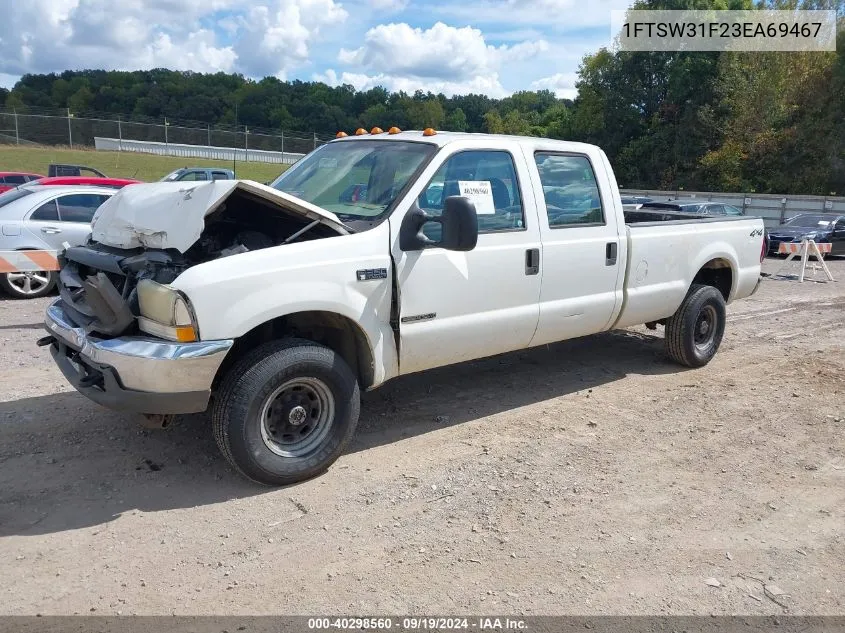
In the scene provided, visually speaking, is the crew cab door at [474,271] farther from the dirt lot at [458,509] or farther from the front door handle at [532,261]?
the dirt lot at [458,509]

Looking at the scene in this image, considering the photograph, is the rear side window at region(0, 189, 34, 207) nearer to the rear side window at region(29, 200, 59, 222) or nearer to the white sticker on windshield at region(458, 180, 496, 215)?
the rear side window at region(29, 200, 59, 222)

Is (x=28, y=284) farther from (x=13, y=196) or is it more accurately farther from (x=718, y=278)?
(x=718, y=278)

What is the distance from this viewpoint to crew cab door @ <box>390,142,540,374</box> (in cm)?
448

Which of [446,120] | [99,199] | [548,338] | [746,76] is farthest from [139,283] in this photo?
[446,120]

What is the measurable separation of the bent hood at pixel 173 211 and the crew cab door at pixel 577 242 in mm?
1749

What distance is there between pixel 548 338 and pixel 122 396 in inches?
123

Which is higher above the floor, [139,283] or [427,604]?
[139,283]

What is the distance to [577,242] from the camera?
5395mm

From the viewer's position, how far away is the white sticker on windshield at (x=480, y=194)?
480cm

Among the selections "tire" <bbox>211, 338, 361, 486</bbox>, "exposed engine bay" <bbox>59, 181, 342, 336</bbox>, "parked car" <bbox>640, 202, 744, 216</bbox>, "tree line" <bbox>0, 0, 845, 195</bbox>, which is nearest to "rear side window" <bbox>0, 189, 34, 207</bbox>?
"exposed engine bay" <bbox>59, 181, 342, 336</bbox>

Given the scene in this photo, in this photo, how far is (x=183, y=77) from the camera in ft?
266

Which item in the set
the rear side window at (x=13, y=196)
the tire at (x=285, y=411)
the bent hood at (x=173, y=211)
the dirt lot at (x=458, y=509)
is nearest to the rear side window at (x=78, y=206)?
the rear side window at (x=13, y=196)

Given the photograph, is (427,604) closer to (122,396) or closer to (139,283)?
(122,396)

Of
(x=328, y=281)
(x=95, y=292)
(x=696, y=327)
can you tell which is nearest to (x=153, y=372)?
(x=95, y=292)
